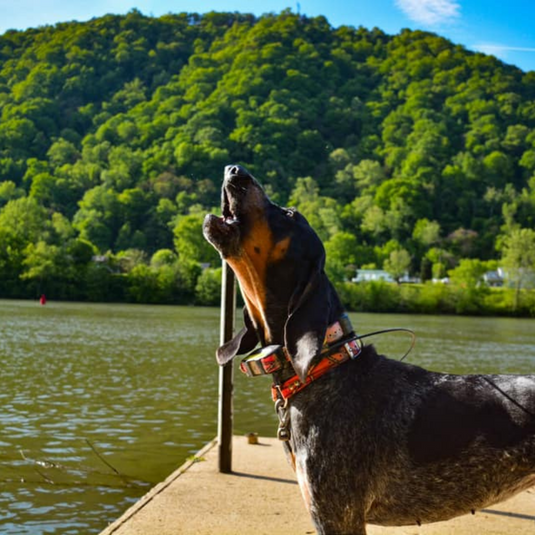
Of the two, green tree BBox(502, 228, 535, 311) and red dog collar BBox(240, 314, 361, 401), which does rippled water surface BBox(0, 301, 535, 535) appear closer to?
red dog collar BBox(240, 314, 361, 401)

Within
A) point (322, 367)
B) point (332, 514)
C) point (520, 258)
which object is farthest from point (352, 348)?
point (520, 258)

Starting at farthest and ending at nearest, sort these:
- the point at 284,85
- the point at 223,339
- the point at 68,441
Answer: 1. the point at 284,85
2. the point at 68,441
3. the point at 223,339

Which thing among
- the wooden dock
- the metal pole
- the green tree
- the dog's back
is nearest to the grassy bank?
the green tree

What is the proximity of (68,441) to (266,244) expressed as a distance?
9.36 metres

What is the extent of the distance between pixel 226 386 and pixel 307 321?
444 cm

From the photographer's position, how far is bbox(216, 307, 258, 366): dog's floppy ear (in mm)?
3554

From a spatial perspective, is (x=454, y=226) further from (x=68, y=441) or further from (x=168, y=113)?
(x=68, y=441)

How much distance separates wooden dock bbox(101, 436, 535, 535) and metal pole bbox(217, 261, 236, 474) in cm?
19

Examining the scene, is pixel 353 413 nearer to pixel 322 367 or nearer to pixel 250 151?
pixel 322 367

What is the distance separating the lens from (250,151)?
442 feet

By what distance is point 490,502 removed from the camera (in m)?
3.36

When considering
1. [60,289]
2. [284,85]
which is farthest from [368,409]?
[284,85]

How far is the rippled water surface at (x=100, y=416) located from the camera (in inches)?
327

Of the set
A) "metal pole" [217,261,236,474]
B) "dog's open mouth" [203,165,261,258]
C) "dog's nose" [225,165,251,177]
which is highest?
"dog's nose" [225,165,251,177]
